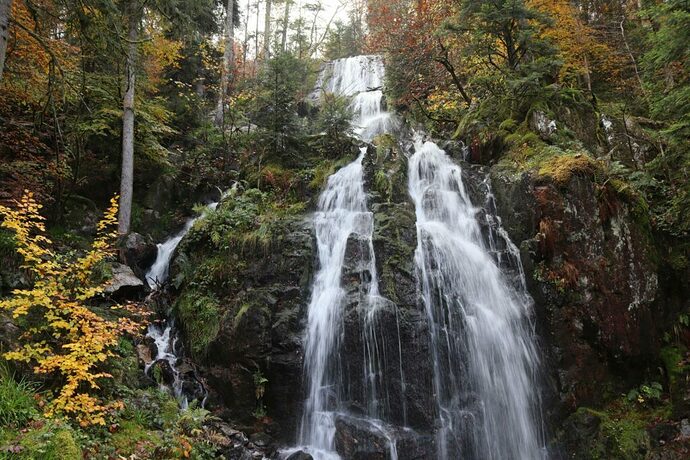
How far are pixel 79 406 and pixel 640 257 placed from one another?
1048 cm

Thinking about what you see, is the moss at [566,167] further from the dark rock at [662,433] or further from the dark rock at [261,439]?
the dark rock at [261,439]

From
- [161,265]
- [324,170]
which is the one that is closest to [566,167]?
[324,170]

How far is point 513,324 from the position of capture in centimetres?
828

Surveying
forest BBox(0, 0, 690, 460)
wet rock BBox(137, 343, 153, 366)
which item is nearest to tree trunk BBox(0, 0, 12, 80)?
forest BBox(0, 0, 690, 460)

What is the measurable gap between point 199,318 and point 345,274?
322 cm

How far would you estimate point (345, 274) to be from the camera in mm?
8492

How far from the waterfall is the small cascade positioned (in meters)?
4.83

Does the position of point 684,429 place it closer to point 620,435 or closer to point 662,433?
point 662,433

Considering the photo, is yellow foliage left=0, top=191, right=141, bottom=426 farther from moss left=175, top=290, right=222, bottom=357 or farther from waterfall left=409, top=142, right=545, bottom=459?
waterfall left=409, top=142, right=545, bottom=459

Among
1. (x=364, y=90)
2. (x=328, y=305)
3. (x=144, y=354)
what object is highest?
(x=364, y=90)

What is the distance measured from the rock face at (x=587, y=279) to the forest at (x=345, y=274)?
48 millimetres

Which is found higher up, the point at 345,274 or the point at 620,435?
the point at 345,274

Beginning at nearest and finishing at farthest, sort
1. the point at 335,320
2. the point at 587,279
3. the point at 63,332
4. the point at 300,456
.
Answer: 1. the point at 63,332
2. the point at 300,456
3. the point at 335,320
4. the point at 587,279

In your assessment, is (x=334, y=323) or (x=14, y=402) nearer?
(x=14, y=402)
